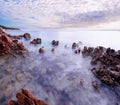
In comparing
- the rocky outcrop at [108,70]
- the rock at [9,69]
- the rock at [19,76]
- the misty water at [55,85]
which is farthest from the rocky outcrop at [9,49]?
the rocky outcrop at [108,70]

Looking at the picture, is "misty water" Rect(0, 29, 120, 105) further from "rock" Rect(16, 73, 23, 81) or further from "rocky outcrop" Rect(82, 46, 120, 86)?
"rocky outcrop" Rect(82, 46, 120, 86)

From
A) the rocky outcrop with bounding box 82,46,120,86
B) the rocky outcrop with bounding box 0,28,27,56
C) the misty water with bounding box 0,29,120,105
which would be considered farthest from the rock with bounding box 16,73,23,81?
the rocky outcrop with bounding box 82,46,120,86

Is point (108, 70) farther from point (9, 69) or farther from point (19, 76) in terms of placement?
point (9, 69)

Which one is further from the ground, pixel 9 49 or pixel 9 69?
pixel 9 49

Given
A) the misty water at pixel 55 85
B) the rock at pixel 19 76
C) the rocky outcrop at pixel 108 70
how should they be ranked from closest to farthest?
1. the misty water at pixel 55 85
2. the rock at pixel 19 76
3. the rocky outcrop at pixel 108 70

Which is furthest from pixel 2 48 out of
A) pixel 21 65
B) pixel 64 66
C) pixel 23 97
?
pixel 23 97

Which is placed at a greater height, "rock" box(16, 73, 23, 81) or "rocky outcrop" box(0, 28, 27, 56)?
"rocky outcrop" box(0, 28, 27, 56)

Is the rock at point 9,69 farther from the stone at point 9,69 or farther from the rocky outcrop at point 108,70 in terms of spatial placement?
the rocky outcrop at point 108,70

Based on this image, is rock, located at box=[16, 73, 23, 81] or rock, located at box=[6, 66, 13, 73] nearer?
rock, located at box=[16, 73, 23, 81]

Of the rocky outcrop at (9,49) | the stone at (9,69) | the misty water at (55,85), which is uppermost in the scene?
the rocky outcrop at (9,49)

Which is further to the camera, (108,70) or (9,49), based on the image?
(9,49)

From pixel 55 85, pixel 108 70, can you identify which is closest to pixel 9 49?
pixel 55 85

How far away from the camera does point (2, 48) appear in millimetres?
26500

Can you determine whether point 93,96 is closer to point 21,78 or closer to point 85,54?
point 21,78
